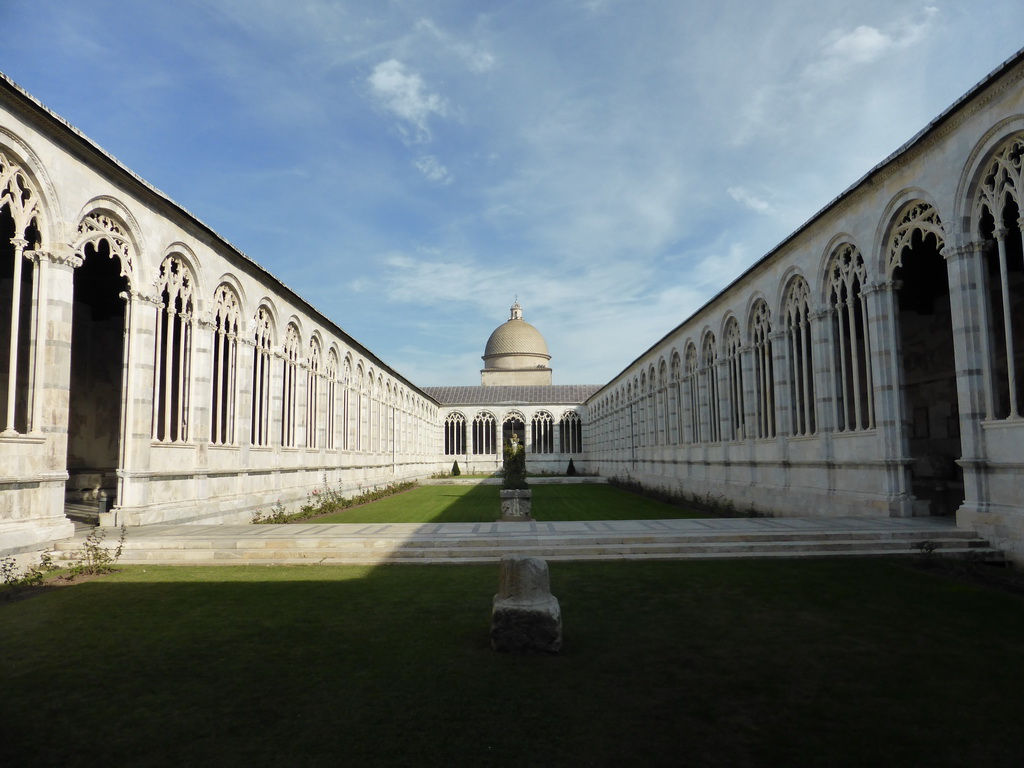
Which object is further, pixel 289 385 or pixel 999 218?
pixel 289 385

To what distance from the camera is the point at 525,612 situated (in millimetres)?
6484

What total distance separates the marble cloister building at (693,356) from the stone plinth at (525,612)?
8.45m

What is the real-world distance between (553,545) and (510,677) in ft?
19.9

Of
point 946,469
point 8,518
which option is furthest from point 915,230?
A: point 8,518

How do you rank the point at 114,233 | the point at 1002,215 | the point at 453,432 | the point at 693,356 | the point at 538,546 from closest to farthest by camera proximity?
the point at 1002,215, the point at 538,546, the point at 114,233, the point at 693,356, the point at 453,432

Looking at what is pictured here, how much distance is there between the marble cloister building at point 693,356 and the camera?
36.7 ft

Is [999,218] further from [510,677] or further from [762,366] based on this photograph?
[510,677]

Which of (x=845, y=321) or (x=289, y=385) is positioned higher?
(x=845, y=321)

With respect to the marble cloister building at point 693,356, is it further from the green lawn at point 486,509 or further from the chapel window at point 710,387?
the green lawn at point 486,509

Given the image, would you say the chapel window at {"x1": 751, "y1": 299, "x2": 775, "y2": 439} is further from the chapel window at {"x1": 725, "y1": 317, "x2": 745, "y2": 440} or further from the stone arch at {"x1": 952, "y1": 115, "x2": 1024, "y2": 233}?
the stone arch at {"x1": 952, "y1": 115, "x2": 1024, "y2": 233}

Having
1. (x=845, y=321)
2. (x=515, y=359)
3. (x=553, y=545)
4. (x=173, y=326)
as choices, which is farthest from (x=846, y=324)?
(x=515, y=359)

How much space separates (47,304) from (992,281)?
770 inches

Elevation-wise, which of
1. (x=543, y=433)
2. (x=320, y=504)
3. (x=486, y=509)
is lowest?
(x=486, y=509)

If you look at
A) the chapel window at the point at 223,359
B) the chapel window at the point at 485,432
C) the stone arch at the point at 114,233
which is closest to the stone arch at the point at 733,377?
the chapel window at the point at 223,359
